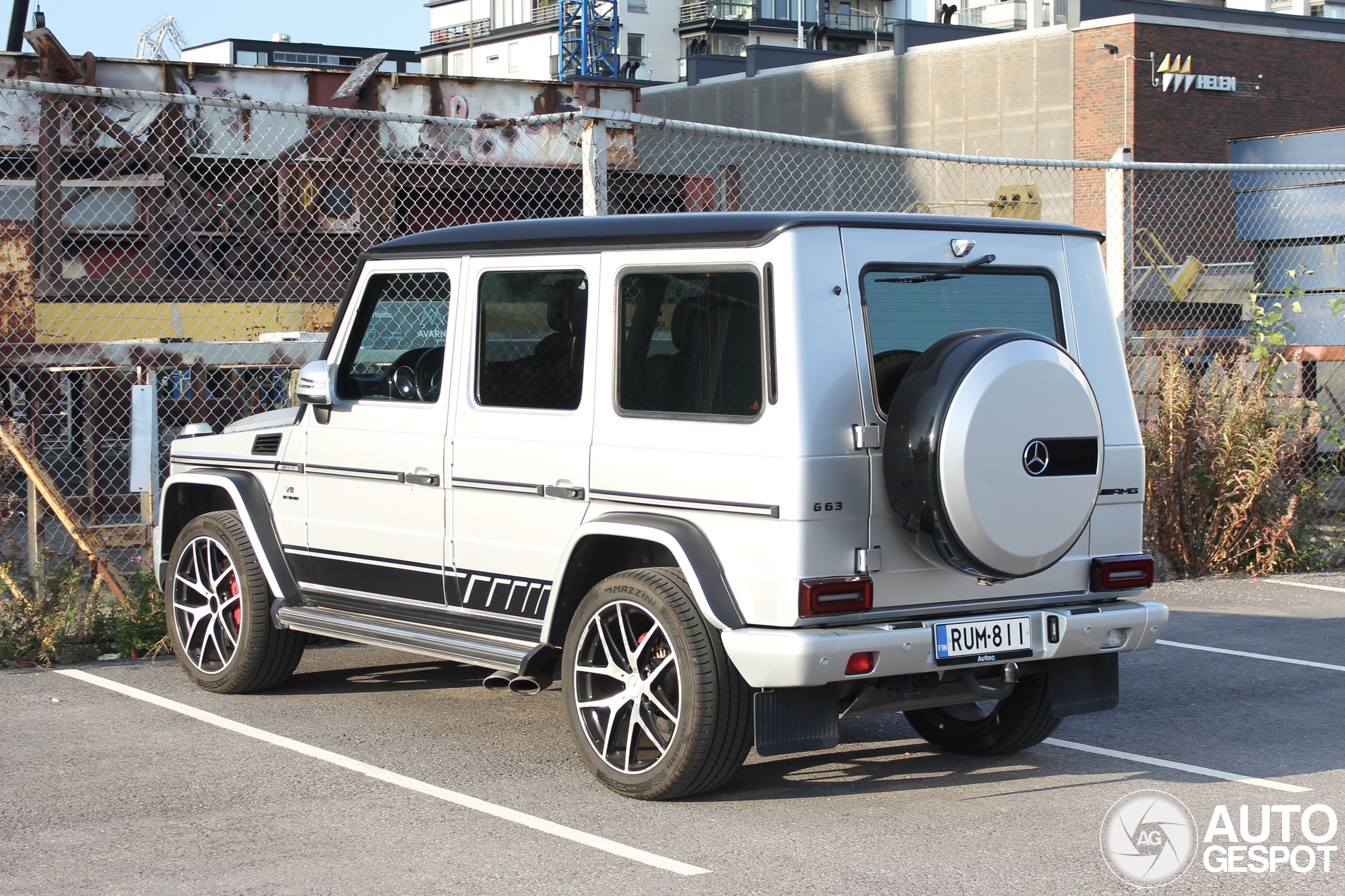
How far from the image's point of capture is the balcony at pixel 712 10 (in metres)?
90.6

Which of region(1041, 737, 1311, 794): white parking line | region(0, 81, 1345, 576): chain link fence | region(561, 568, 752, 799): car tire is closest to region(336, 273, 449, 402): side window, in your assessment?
region(561, 568, 752, 799): car tire

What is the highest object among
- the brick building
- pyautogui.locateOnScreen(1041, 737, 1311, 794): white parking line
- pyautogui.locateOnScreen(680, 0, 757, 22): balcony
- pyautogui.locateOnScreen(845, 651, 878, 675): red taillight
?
pyautogui.locateOnScreen(680, 0, 757, 22): balcony

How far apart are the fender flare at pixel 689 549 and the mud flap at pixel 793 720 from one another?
0.27 meters

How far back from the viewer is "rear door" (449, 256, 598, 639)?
5.72m

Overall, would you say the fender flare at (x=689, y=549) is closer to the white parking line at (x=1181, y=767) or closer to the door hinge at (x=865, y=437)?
the door hinge at (x=865, y=437)

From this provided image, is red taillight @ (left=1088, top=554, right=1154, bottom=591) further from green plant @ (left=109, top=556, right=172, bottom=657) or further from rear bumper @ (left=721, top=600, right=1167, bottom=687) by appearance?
green plant @ (left=109, top=556, right=172, bottom=657)

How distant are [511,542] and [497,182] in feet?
24.3

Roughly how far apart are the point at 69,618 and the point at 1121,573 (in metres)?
5.33

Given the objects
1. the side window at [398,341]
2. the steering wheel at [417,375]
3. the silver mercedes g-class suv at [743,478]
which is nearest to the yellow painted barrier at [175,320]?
the side window at [398,341]

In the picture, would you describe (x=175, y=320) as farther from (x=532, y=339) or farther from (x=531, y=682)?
(x=531, y=682)

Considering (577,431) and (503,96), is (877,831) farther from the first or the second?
(503,96)

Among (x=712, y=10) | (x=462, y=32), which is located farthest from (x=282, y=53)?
(x=712, y=10)

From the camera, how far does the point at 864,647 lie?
493 cm

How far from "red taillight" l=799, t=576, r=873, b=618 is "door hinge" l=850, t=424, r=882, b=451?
426 mm
